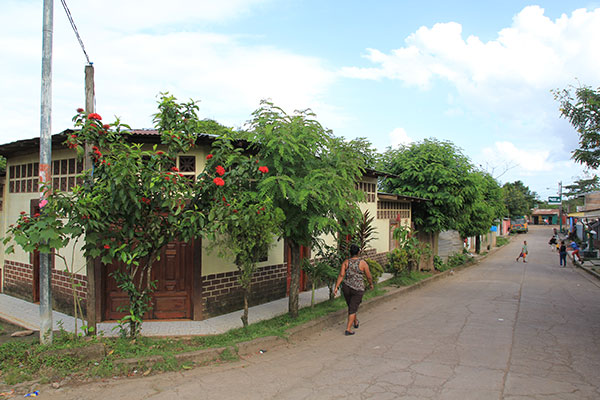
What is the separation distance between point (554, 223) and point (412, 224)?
104 m

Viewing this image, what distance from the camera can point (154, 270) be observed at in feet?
25.4

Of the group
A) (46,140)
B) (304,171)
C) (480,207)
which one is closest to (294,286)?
(304,171)

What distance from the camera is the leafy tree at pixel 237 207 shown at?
6141 mm

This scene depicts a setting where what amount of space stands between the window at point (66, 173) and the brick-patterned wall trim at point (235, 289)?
10.9 ft

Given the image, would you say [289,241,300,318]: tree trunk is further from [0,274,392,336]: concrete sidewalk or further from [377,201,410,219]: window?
[377,201,410,219]: window

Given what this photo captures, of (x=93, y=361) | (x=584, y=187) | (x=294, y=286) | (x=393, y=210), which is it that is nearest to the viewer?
(x=93, y=361)

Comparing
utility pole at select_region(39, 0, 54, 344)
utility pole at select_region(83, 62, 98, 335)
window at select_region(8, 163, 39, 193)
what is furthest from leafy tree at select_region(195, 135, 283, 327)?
window at select_region(8, 163, 39, 193)

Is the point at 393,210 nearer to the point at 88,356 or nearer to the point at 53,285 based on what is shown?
the point at 53,285

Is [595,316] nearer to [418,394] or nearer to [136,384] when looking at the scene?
[418,394]

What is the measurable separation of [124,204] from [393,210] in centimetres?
1311

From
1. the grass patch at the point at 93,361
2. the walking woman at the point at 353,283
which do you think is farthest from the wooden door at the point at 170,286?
the walking woman at the point at 353,283

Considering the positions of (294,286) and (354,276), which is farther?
(294,286)

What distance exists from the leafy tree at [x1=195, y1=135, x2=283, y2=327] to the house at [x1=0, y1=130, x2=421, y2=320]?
0.87 metres

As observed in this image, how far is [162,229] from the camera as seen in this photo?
6109 millimetres
